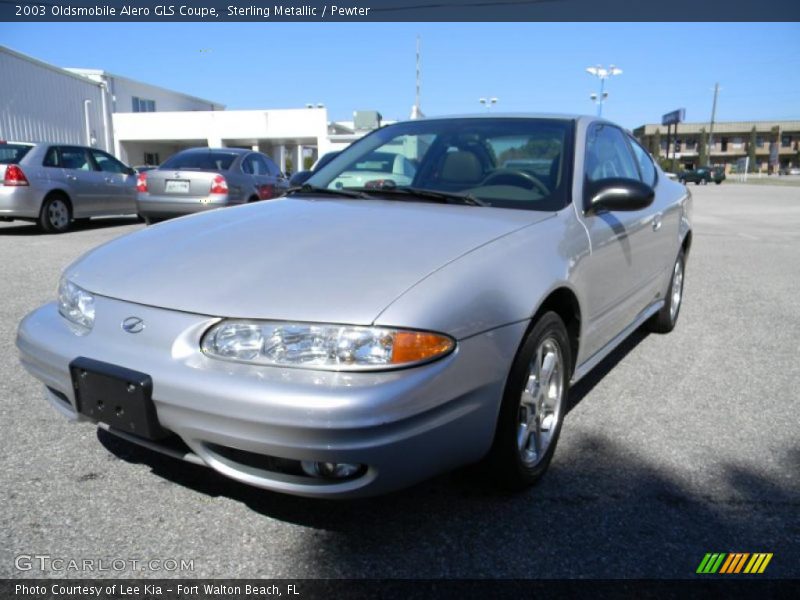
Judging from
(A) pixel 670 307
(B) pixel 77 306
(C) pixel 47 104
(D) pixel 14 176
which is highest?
(C) pixel 47 104

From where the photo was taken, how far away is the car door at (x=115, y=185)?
1046 cm

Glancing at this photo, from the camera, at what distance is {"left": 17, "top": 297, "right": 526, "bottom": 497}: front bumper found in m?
1.70

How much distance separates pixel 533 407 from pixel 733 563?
79 centimetres

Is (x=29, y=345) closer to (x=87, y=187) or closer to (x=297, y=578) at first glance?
(x=297, y=578)

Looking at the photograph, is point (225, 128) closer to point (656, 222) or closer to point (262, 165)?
point (262, 165)

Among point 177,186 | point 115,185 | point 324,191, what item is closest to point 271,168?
point 177,186

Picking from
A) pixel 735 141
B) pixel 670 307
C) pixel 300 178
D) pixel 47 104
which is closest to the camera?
pixel 300 178

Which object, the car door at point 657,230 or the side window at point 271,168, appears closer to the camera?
the car door at point 657,230

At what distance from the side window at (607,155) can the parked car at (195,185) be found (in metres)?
5.47

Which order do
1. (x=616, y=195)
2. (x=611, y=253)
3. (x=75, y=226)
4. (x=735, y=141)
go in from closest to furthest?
(x=616, y=195) → (x=611, y=253) → (x=75, y=226) → (x=735, y=141)

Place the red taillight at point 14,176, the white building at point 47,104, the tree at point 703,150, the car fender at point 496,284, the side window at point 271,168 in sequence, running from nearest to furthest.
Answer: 1. the car fender at point 496,284
2. the red taillight at point 14,176
3. the side window at point 271,168
4. the white building at point 47,104
5. the tree at point 703,150

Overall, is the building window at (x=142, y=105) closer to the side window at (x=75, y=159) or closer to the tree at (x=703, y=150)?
the side window at (x=75, y=159)

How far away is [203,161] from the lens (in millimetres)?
9156

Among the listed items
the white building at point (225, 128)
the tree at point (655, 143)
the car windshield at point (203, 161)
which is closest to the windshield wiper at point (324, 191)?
the car windshield at point (203, 161)
